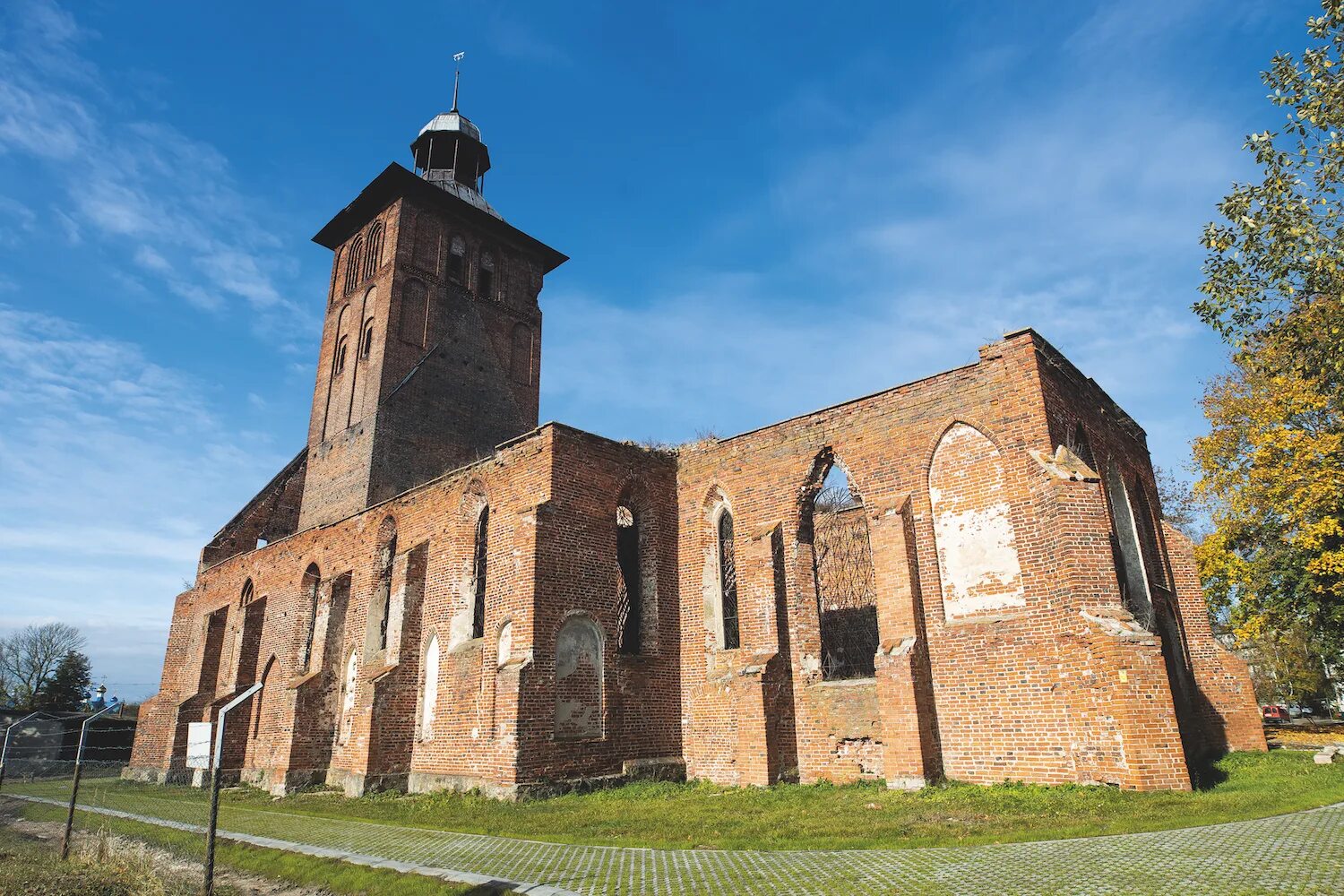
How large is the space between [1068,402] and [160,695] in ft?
96.6

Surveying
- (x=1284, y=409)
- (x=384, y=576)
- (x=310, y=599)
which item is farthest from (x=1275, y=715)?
(x=310, y=599)

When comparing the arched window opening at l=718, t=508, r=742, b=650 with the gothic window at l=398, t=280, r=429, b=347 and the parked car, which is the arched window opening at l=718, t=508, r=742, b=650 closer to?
the gothic window at l=398, t=280, r=429, b=347

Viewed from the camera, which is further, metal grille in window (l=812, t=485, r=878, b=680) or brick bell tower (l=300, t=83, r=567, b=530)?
brick bell tower (l=300, t=83, r=567, b=530)

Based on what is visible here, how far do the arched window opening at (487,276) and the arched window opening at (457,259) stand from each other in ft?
2.17

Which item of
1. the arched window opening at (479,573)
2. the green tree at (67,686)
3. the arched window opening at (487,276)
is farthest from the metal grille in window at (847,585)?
the green tree at (67,686)

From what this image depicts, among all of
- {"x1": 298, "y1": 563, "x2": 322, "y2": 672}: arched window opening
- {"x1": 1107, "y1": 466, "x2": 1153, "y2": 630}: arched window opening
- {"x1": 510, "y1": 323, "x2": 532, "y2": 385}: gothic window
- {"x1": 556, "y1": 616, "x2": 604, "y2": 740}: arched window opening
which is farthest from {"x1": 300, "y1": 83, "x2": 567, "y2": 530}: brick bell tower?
{"x1": 1107, "y1": 466, "x2": 1153, "y2": 630}: arched window opening

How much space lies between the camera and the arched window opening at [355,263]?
27587 millimetres

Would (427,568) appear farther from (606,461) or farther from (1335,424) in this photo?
(1335,424)

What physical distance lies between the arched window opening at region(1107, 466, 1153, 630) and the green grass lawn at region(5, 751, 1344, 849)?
274 centimetres

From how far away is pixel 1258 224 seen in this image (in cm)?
1060

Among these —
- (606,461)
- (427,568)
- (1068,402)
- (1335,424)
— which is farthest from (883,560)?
(1335,424)

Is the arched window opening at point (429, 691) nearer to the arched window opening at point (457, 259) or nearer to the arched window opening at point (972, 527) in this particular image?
the arched window opening at point (972, 527)

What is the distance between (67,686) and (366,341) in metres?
38.8

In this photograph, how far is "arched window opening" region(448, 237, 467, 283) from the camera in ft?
90.2
